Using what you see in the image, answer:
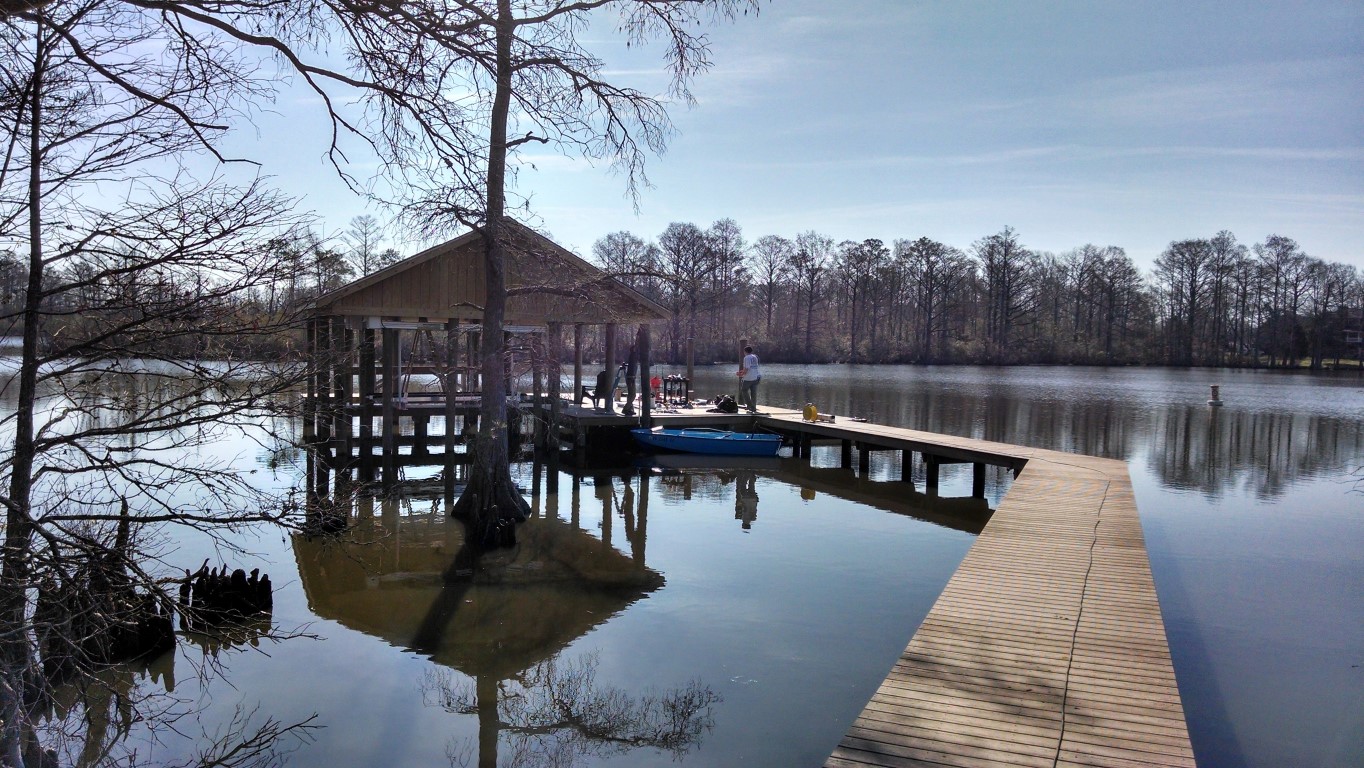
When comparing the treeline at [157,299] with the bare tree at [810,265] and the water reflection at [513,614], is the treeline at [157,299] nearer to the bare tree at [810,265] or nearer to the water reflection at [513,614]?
the water reflection at [513,614]

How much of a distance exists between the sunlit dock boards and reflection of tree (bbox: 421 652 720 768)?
5.61ft

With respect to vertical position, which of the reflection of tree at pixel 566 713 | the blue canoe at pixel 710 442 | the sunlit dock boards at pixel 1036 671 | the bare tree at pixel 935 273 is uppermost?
the bare tree at pixel 935 273

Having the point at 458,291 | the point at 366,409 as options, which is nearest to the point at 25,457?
the point at 458,291

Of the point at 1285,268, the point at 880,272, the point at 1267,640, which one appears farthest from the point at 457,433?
the point at 1285,268

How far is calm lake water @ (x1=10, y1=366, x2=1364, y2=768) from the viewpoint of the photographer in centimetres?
643

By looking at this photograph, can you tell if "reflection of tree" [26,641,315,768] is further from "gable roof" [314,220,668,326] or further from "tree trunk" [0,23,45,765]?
"gable roof" [314,220,668,326]

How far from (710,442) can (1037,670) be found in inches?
562

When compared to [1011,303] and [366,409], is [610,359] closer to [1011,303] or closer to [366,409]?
[366,409]

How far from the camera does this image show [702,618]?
29.0 ft

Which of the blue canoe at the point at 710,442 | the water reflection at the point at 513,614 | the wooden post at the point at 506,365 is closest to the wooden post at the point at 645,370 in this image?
the blue canoe at the point at 710,442

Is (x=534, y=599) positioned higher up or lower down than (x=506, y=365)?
lower down

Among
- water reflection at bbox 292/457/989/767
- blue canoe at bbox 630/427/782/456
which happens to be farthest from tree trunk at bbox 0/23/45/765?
blue canoe at bbox 630/427/782/456

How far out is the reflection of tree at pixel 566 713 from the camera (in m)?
6.24

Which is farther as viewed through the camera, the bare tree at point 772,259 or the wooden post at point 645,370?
the bare tree at point 772,259
